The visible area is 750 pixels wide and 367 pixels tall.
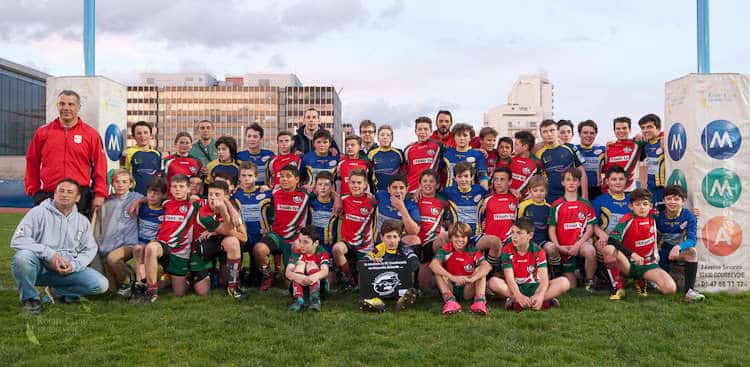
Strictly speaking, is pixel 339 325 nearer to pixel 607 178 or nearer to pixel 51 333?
pixel 51 333

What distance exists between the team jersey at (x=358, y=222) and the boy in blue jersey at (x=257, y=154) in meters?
1.74

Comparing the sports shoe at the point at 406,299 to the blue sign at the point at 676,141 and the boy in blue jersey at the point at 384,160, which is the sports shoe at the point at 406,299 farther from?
the blue sign at the point at 676,141

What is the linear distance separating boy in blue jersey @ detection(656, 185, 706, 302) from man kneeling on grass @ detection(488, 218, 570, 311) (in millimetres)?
1584

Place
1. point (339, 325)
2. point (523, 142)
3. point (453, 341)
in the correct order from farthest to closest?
point (523, 142) → point (339, 325) → point (453, 341)

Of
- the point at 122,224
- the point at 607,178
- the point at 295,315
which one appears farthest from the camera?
the point at 607,178

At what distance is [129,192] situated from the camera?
261 inches

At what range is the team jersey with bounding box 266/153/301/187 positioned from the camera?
7.64m

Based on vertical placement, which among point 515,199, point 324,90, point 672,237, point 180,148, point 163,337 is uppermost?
point 324,90

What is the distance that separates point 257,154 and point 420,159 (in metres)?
2.29

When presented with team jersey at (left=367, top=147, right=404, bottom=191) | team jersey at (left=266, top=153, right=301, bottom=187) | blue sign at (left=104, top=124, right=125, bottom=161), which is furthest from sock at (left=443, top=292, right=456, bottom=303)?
blue sign at (left=104, top=124, right=125, bottom=161)

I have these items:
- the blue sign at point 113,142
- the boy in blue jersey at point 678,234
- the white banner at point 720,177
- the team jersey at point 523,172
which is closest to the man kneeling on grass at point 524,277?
the boy in blue jersey at point 678,234

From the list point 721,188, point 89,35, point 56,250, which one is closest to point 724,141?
point 721,188

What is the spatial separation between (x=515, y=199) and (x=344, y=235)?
2.06m

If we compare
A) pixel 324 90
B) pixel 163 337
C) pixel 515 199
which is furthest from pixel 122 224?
pixel 324 90
